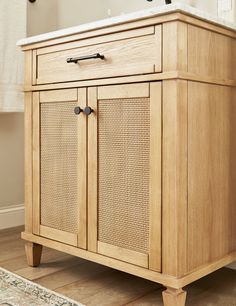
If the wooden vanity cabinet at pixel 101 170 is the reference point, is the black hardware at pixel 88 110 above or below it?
above

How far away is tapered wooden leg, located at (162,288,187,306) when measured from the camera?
1.26 meters

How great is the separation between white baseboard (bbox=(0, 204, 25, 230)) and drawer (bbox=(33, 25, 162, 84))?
0.96 meters

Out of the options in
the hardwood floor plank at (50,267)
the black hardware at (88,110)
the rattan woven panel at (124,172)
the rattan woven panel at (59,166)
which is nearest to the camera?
the rattan woven panel at (124,172)

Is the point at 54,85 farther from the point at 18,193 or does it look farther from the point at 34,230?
the point at 18,193

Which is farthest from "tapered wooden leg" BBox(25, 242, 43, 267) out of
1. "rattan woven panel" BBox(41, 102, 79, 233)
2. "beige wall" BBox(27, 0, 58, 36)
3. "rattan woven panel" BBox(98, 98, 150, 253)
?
"beige wall" BBox(27, 0, 58, 36)

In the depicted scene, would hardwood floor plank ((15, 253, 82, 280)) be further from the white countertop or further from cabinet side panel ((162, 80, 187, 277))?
the white countertop

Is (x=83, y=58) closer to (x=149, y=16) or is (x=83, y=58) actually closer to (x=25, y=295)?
(x=149, y=16)

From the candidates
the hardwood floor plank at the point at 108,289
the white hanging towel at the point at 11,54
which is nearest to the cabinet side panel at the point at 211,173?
the hardwood floor plank at the point at 108,289

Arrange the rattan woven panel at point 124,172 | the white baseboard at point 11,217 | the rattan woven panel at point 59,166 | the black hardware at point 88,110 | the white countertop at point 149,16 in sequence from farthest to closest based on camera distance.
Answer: the white baseboard at point 11,217
the rattan woven panel at point 59,166
the black hardware at point 88,110
the rattan woven panel at point 124,172
the white countertop at point 149,16

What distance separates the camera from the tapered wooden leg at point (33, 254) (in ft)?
5.72

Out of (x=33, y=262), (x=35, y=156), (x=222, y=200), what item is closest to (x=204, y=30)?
(x=222, y=200)

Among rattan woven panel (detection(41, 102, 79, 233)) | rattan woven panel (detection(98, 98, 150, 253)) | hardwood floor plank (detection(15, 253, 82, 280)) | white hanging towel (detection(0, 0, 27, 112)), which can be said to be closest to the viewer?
rattan woven panel (detection(98, 98, 150, 253))

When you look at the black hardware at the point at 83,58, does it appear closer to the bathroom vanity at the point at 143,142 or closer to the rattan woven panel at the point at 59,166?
the bathroom vanity at the point at 143,142

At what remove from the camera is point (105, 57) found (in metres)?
1.42
